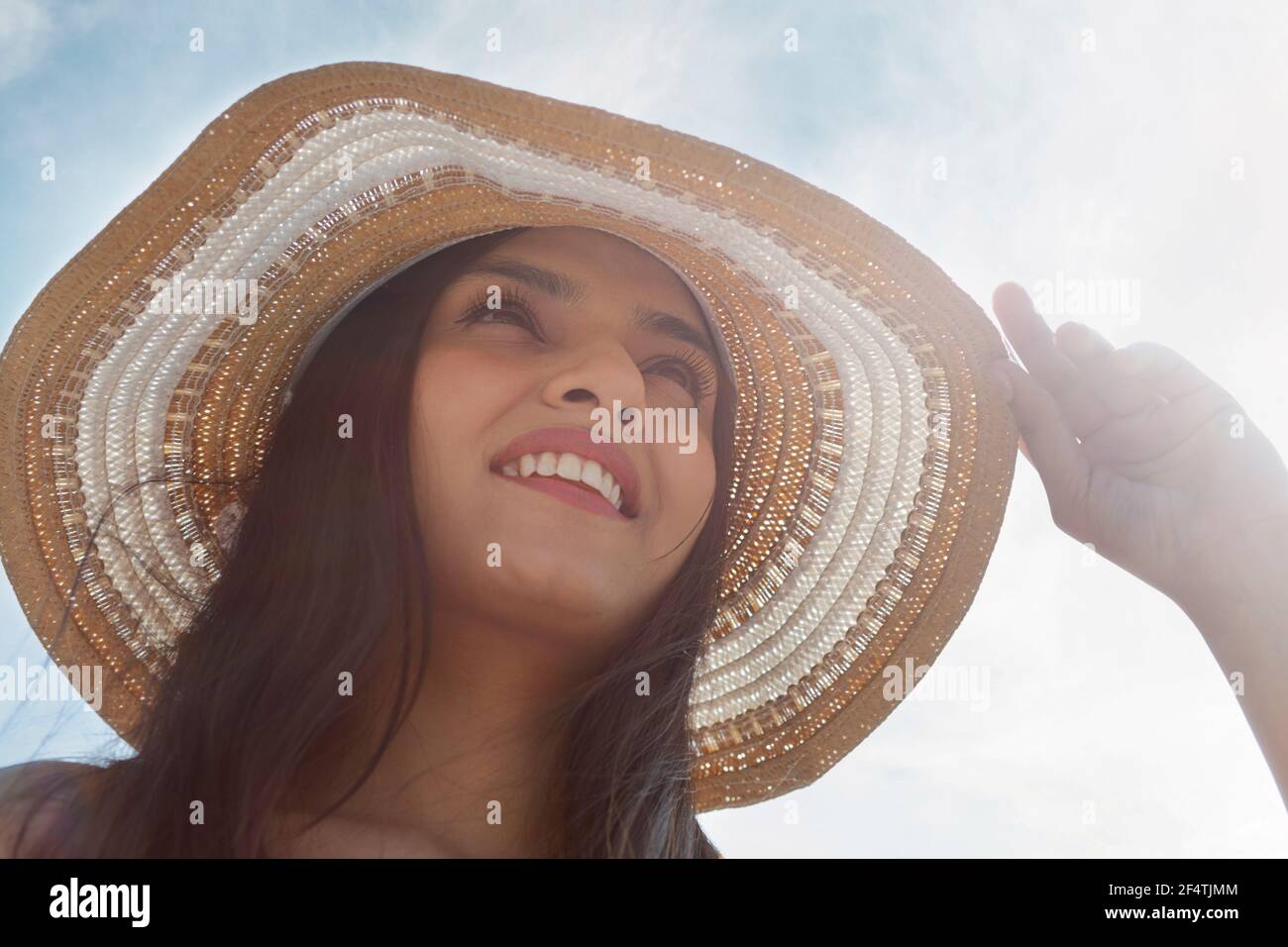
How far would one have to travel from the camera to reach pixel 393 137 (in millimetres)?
1672

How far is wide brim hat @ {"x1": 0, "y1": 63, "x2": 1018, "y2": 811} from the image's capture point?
1.59 metres

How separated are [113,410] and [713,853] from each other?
133 cm

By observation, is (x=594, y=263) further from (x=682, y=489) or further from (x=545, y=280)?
(x=682, y=489)

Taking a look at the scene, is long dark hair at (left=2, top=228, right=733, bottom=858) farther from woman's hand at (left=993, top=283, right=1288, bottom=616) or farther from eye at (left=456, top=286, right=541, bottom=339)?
woman's hand at (left=993, top=283, right=1288, bottom=616)

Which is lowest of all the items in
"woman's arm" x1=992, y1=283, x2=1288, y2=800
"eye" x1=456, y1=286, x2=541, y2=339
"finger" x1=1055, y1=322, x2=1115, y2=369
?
"woman's arm" x1=992, y1=283, x2=1288, y2=800

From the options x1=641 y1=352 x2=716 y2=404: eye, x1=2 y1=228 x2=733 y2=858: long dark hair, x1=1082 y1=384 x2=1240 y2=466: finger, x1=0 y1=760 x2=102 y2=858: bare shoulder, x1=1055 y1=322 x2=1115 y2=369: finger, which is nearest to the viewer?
x1=0 y1=760 x2=102 y2=858: bare shoulder

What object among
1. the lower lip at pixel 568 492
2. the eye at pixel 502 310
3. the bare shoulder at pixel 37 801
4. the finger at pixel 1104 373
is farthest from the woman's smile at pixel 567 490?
the finger at pixel 1104 373

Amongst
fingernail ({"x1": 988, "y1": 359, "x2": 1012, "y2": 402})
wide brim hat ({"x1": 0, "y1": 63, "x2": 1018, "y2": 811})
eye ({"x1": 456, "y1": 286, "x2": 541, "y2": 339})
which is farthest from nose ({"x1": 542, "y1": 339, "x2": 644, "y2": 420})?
fingernail ({"x1": 988, "y1": 359, "x2": 1012, "y2": 402})

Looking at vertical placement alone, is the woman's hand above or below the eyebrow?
below

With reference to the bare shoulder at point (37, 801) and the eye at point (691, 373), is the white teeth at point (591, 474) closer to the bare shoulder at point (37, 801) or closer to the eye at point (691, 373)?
the eye at point (691, 373)

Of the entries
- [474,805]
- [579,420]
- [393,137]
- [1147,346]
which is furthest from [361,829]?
[1147,346]

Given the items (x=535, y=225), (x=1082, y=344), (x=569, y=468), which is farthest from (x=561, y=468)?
(x=1082, y=344)

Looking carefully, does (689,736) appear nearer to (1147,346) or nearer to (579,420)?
(579,420)

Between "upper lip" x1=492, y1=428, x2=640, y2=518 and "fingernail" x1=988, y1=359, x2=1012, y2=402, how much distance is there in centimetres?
68
